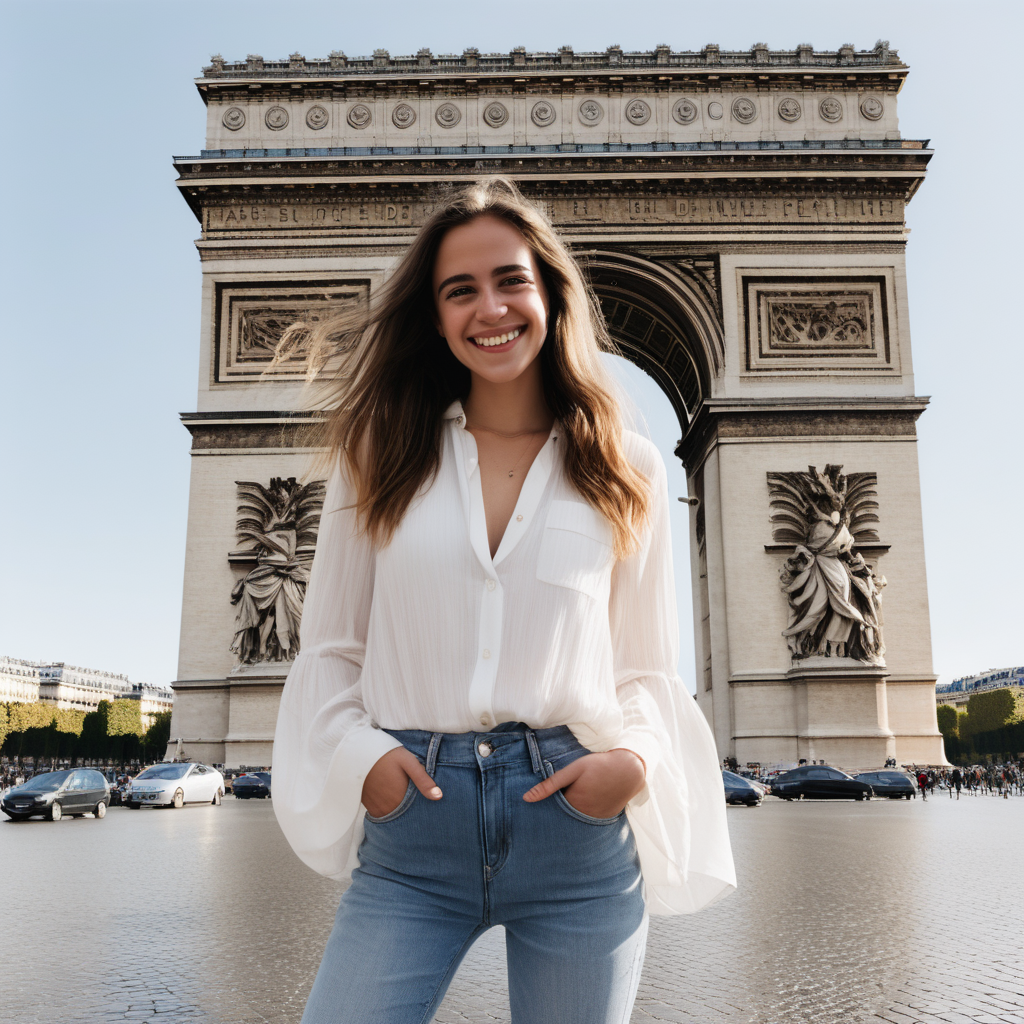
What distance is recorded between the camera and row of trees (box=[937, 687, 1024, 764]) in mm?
71256

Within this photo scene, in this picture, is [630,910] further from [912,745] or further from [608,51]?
[608,51]

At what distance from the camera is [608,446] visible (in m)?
1.86

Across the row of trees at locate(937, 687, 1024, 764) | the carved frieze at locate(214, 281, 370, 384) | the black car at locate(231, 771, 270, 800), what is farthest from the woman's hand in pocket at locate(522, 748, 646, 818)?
the row of trees at locate(937, 687, 1024, 764)

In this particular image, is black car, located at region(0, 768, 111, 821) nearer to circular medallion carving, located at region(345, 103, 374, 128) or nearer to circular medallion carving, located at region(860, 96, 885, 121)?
circular medallion carving, located at region(345, 103, 374, 128)

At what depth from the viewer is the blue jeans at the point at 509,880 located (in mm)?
1602

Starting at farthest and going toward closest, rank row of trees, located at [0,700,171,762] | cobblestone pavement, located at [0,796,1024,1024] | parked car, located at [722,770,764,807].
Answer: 1. row of trees, located at [0,700,171,762]
2. parked car, located at [722,770,764,807]
3. cobblestone pavement, located at [0,796,1024,1024]

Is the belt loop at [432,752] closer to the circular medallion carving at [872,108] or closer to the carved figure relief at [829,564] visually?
the carved figure relief at [829,564]

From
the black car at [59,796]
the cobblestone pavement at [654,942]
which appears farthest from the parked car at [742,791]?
the black car at [59,796]

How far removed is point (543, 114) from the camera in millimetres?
26578

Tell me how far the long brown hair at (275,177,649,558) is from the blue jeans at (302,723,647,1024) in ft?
1.24

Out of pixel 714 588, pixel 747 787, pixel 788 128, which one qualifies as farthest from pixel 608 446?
pixel 788 128

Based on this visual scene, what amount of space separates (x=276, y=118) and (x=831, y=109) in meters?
12.5

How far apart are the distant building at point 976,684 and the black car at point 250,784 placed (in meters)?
102

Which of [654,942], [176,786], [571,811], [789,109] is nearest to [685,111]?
[789,109]
